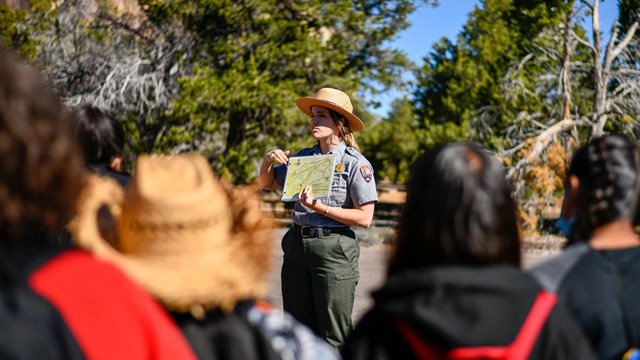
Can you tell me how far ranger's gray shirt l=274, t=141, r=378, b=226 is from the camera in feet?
13.8

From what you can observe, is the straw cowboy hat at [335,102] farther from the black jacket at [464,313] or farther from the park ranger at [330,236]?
the black jacket at [464,313]

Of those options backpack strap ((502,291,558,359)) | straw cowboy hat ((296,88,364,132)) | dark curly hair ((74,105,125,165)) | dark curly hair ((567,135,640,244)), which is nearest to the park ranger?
straw cowboy hat ((296,88,364,132))

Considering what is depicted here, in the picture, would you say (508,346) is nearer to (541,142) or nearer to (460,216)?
(460,216)

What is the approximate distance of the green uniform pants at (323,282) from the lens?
161 inches

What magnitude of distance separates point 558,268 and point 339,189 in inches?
93.9

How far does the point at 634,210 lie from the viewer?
2070 mm

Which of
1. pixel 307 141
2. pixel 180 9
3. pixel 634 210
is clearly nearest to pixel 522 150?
pixel 307 141

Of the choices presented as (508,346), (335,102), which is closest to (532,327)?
(508,346)

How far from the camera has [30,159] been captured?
1368 mm

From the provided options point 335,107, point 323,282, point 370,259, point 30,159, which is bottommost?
point 370,259

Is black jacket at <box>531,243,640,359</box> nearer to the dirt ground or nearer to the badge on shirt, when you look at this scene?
the badge on shirt

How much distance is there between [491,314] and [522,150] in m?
12.9

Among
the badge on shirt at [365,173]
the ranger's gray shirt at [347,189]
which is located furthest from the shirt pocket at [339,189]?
the badge on shirt at [365,173]

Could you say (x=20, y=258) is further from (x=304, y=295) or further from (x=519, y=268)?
(x=304, y=295)
